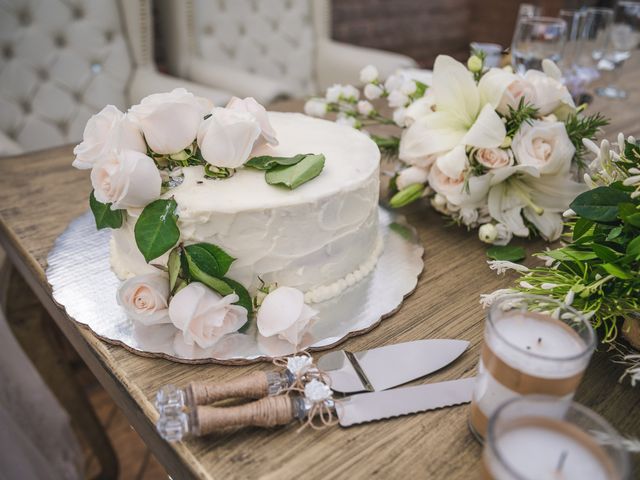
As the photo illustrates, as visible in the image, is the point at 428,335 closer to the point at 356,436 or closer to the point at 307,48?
the point at 356,436

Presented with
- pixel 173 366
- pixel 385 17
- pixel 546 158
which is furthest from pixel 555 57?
pixel 385 17

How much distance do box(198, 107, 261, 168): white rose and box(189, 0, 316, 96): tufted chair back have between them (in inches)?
76.1

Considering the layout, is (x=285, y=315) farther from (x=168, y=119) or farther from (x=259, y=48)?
(x=259, y=48)

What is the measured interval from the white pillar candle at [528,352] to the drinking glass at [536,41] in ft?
4.13

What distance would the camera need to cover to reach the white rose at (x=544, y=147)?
0.98 m

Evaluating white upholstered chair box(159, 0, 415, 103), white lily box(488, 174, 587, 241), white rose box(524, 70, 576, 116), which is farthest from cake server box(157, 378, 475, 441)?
white upholstered chair box(159, 0, 415, 103)

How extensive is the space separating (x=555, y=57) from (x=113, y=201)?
151cm

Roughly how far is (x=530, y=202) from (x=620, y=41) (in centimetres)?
154

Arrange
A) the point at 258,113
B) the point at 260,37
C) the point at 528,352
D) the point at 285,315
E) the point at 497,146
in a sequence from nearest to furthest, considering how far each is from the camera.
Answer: the point at 528,352
the point at 285,315
the point at 258,113
the point at 497,146
the point at 260,37

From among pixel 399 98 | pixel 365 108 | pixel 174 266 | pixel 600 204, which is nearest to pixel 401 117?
pixel 399 98

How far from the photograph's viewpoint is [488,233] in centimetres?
104

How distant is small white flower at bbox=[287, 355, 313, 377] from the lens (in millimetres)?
686

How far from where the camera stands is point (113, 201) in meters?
0.74

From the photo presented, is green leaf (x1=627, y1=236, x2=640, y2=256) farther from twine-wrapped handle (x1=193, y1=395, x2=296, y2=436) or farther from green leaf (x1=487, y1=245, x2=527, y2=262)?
twine-wrapped handle (x1=193, y1=395, x2=296, y2=436)
